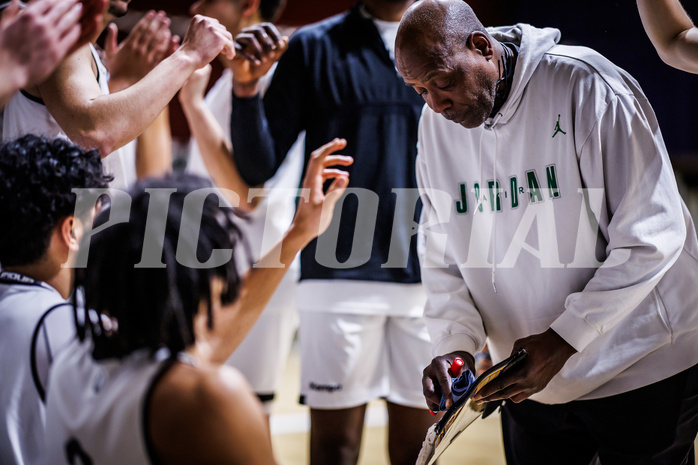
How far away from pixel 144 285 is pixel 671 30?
4.25 ft

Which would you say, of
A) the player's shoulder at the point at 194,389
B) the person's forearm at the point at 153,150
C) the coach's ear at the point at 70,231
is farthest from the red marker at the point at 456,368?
the person's forearm at the point at 153,150

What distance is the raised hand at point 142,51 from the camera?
196 cm

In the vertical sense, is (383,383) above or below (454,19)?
below

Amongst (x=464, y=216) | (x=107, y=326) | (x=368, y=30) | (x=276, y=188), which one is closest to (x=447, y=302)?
(x=464, y=216)

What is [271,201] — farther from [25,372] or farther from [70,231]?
[25,372]

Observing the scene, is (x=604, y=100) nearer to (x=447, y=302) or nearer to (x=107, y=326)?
(x=447, y=302)

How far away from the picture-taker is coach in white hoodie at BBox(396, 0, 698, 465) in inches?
57.4

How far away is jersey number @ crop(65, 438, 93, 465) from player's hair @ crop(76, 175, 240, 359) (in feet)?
0.46

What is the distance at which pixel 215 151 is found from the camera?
255 cm

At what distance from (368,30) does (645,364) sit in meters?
1.40

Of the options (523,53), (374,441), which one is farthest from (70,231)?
(374,441)

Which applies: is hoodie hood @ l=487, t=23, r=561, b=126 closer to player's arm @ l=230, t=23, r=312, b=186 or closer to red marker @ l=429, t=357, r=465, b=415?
red marker @ l=429, t=357, r=465, b=415

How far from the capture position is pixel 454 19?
154 centimetres

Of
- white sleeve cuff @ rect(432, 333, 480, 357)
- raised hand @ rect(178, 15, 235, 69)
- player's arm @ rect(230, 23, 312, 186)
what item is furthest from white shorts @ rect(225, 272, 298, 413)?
raised hand @ rect(178, 15, 235, 69)
